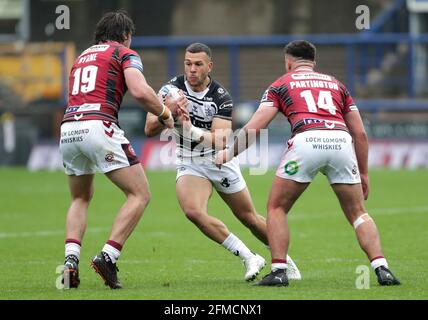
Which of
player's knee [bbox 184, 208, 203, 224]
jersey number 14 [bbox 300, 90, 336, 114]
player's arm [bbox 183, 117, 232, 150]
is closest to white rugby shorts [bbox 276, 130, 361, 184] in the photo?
jersey number 14 [bbox 300, 90, 336, 114]

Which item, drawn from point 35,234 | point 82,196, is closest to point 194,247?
point 35,234

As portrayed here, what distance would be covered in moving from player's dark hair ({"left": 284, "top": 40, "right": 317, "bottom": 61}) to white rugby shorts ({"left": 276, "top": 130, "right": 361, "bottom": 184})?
2.49 ft

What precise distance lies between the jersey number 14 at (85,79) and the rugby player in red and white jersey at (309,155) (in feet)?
4.39

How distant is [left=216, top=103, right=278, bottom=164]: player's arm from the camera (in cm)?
997

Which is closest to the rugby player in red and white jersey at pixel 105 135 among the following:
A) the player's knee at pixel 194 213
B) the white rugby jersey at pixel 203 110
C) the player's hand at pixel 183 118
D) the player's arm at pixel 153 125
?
the player's arm at pixel 153 125

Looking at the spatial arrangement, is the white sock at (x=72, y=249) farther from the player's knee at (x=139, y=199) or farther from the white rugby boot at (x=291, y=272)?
the white rugby boot at (x=291, y=272)

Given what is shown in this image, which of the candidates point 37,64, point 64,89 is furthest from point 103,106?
point 37,64

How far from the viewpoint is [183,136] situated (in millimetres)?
10992

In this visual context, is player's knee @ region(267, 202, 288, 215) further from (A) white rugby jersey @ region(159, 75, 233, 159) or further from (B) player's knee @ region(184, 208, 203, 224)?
(A) white rugby jersey @ region(159, 75, 233, 159)

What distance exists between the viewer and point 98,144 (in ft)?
32.6

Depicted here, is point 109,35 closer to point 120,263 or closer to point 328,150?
point 328,150

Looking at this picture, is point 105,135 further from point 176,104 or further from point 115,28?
point 115,28

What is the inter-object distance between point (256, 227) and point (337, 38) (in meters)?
21.3

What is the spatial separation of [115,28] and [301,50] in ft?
5.74
